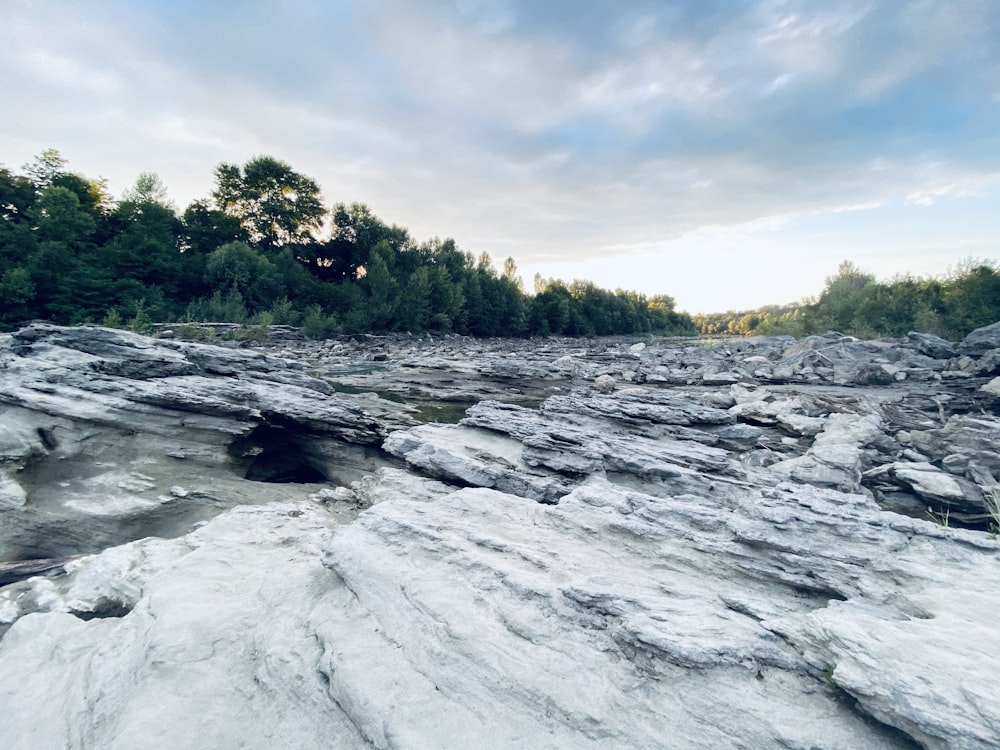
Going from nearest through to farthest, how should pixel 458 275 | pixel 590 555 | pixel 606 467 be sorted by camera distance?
pixel 590 555 → pixel 606 467 → pixel 458 275

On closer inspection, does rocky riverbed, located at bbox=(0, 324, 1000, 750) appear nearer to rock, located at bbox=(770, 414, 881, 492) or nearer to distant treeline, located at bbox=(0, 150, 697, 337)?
rock, located at bbox=(770, 414, 881, 492)

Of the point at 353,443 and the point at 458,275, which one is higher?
the point at 458,275

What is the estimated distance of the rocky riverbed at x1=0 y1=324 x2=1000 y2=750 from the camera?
9.12ft

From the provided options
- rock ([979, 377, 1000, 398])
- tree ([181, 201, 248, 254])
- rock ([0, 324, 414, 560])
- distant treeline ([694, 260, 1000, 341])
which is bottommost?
rock ([0, 324, 414, 560])

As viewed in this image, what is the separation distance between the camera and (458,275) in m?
65.5

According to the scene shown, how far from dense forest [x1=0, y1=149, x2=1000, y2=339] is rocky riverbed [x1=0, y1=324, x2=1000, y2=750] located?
26325 mm

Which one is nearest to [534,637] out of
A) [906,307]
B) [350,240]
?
[906,307]

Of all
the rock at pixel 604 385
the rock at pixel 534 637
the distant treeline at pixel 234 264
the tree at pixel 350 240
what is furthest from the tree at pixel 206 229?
the rock at pixel 534 637

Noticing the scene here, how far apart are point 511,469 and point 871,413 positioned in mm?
12544

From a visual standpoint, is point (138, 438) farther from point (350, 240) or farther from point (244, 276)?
point (350, 240)

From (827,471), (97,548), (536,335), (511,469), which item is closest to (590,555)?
(511,469)

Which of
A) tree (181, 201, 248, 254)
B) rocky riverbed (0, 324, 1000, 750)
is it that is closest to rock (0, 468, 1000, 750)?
rocky riverbed (0, 324, 1000, 750)

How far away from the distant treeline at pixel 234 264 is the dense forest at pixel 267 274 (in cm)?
14

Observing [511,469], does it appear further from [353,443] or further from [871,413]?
[871,413]
